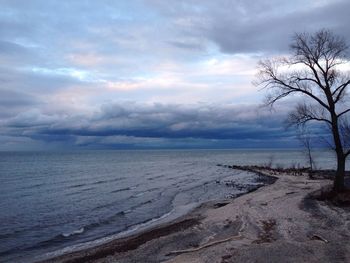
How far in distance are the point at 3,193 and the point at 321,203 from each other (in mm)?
33354

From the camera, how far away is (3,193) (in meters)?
43.6

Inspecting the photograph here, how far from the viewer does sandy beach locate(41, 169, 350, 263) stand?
13586mm

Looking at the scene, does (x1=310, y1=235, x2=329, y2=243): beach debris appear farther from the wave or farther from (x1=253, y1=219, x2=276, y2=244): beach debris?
the wave

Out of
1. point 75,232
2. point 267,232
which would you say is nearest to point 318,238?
point 267,232

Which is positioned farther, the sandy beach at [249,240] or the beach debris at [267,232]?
the beach debris at [267,232]

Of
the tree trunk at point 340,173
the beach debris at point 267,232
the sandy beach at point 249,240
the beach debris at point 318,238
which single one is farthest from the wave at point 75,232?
the tree trunk at point 340,173

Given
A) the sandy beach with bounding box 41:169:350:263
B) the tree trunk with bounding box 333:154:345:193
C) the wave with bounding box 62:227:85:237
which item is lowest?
the wave with bounding box 62:227:85:237

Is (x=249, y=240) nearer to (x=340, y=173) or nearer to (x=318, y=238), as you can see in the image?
(x=318, y=238)

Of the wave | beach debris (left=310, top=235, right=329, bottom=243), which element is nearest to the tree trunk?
beach debris (left=310, top=235, right=329, bottom=243)

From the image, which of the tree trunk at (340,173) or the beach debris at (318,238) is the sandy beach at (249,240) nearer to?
the beach debris at (318,238)

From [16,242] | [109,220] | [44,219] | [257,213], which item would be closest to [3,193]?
[44,219]

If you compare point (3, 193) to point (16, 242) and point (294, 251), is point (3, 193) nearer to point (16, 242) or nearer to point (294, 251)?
point (16, 242)

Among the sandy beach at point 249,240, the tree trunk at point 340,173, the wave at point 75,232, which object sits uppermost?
the tree trunk at point 340,173

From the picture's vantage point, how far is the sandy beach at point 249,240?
1359cm
